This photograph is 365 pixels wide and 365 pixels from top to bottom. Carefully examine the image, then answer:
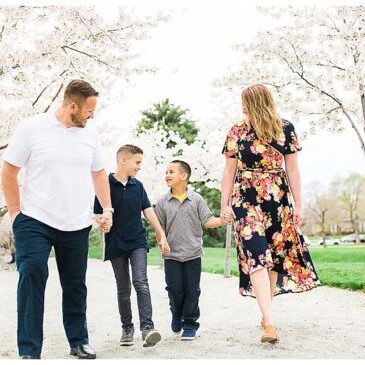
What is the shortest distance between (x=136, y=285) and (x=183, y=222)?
2.38ft

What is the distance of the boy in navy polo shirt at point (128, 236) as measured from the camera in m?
5.11

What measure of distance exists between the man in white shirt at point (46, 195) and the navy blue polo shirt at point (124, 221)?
1.73 feet

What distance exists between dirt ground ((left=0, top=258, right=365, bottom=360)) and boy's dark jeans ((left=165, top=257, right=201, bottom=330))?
22cm

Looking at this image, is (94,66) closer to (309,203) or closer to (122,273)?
(122,273)

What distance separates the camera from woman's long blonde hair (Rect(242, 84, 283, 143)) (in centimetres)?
509

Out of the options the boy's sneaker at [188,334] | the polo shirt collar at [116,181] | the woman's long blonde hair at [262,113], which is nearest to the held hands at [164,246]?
the polo shirt collar at [116,181]

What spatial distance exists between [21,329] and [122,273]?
1.12 meters

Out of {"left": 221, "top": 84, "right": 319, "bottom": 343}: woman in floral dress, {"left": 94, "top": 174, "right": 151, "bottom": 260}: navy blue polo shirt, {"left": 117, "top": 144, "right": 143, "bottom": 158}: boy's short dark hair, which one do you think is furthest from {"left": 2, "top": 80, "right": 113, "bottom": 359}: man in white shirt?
{"left": 221, "top": 84, "right": 319, "bottom": 343}: woman in floral dress

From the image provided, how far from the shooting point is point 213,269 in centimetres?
1563

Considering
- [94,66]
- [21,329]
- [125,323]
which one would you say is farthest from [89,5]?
[21,329]

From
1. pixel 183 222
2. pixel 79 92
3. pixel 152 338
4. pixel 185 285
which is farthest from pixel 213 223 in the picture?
pixel 79 92

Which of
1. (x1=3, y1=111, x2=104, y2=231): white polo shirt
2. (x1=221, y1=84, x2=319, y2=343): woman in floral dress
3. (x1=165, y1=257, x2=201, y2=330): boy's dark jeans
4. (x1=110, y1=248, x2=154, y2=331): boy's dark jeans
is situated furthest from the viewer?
(x1=165, y1=257, x2=201, y2=330): boy's dark jeans

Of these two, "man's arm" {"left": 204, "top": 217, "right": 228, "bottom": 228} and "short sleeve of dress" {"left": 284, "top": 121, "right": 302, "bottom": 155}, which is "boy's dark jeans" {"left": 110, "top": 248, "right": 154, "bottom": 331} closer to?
"man's arm" {"left": 204, "top": 217, "right": 228, "bottom": 228}

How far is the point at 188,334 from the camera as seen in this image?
17.7 feet
